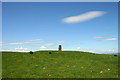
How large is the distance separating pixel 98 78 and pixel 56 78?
4.68 metres

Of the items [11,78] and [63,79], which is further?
[11,78]

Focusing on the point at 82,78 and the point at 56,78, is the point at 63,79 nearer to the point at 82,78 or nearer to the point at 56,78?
the point at 56,78

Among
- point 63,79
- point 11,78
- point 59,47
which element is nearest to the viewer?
point 63,79

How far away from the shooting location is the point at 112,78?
47.8 feet

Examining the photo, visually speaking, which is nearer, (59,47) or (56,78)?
(56,78)

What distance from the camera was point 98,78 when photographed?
14.2 metres

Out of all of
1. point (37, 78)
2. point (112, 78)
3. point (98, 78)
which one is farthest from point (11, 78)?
point (112, 78)

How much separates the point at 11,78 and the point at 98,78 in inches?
389

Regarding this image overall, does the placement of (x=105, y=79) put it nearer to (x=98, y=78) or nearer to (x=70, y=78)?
(x=98, y=78)

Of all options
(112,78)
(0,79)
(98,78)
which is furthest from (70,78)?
(0,79)

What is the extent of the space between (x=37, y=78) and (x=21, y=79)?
1.77 metres

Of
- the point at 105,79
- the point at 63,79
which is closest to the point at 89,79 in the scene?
the point at 105,79

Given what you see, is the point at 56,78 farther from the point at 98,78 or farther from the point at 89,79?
the point at 98,78

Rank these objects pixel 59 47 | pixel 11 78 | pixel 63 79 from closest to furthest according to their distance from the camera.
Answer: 1. pixel 63 79
2. pixel 11 78
3. pixel 59 47
